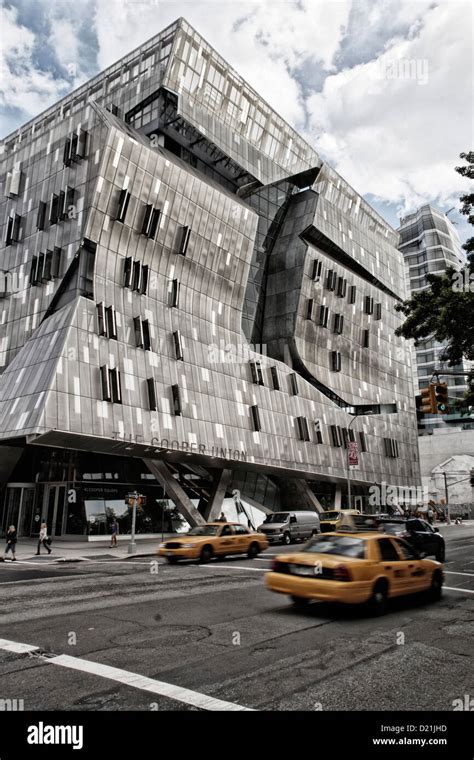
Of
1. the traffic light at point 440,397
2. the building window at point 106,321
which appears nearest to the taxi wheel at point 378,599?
the traffic light at point 440,397

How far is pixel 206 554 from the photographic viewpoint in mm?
20125

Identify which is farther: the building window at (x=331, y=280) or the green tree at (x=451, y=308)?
the building window at (x=331, y=280)

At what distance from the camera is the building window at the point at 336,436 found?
48.1 metres

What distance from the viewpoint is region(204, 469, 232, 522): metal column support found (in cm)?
3634

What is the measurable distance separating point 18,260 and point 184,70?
749 inches

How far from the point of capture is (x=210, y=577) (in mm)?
15789

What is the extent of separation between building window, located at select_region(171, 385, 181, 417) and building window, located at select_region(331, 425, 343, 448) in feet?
62.6

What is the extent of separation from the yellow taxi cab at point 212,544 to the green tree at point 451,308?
10.5 m

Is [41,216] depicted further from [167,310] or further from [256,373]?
[256,373]

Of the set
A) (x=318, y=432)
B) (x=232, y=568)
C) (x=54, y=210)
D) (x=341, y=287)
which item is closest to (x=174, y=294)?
(x=54, y=210)

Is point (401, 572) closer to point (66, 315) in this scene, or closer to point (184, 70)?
point (66, 315)

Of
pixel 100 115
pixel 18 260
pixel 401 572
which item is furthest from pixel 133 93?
pixel 401 572

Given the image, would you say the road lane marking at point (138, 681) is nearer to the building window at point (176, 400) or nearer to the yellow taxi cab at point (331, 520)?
the building window at point (176, 400)

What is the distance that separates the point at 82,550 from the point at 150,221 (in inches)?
812
